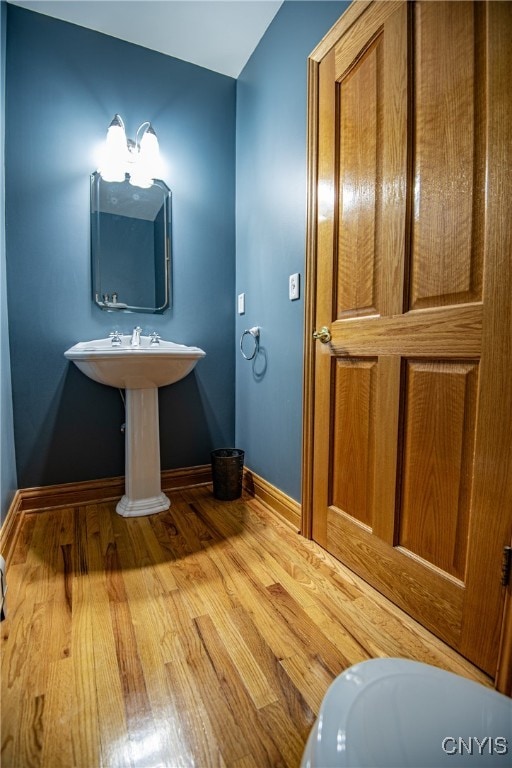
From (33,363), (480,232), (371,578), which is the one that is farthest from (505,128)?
(33,363)

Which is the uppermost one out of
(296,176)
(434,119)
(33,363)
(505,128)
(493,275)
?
(296,176)

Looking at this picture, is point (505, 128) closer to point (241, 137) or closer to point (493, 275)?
point (493, 275)

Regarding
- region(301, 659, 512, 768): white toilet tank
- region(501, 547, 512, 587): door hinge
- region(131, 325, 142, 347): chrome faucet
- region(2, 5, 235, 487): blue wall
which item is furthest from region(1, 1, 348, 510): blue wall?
region(301, 659, 512, 768): white toilet tank

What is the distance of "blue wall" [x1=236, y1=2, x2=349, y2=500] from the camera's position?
1465 mm

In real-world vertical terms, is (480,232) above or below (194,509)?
above

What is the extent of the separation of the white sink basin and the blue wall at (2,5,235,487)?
285mm

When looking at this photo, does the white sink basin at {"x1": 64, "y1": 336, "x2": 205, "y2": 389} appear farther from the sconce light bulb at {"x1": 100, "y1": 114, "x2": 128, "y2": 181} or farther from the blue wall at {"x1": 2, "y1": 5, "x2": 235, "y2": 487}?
the sconce light bulb at {"x1": 100, "y1": 114, "x2": 128, "y2": 181}

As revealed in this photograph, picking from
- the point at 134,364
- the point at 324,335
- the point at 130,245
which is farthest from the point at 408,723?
the point at 130,245

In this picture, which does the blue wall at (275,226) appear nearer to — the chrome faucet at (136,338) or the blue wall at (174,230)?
the blue wall at (174,230)

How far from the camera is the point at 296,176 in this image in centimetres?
147

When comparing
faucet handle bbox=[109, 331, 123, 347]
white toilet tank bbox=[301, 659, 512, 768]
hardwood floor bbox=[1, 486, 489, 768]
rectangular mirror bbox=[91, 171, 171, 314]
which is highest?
rectangular mirror bbox=[91, 171, 171, 314]

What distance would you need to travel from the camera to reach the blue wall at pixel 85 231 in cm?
162

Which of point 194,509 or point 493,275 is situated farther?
point 194,509

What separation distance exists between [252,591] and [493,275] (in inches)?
42.9
